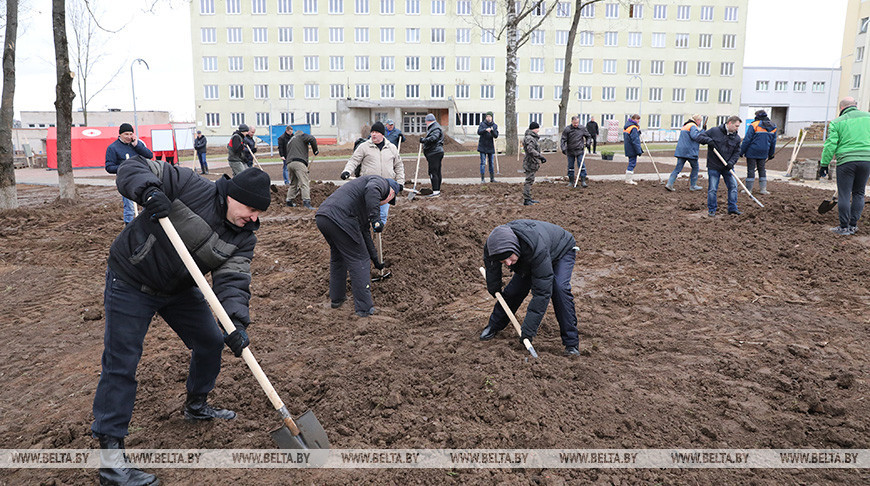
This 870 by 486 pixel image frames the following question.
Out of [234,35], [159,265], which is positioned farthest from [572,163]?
[234,35]

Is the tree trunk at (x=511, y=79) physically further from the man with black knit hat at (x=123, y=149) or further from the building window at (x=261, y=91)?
the building window at (x=261, y=91)

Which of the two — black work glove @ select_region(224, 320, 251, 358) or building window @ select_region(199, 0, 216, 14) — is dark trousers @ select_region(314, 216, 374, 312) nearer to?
black work glove @ select_region(224, 320, 251, 358)

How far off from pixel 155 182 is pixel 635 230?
7.63m

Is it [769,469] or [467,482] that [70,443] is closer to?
[467,482]

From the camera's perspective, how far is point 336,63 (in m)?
56.8

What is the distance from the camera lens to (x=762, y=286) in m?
6.59

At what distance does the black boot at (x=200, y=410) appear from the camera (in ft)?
12.4

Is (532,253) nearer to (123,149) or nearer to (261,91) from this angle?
(123,149)

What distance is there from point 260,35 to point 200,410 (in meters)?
58.7

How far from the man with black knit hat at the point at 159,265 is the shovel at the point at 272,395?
0.27 ft

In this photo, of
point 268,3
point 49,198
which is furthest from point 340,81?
point 49,198

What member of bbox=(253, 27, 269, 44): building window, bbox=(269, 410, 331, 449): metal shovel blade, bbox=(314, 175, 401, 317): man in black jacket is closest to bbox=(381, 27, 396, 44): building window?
bbox=(253, 27, 269, 44): building window

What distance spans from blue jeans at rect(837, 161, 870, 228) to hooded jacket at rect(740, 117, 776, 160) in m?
3.44

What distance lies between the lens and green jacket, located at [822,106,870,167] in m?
8.11
